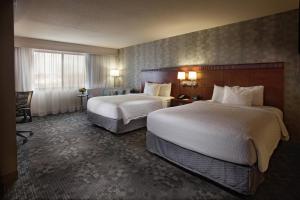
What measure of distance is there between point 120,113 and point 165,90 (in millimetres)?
1960

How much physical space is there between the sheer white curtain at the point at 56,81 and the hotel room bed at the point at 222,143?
4.67m

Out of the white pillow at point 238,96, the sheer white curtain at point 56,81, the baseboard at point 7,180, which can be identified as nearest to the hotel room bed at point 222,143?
the white pillow at point 238,96

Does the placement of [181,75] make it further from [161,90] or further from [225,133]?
[225,133]

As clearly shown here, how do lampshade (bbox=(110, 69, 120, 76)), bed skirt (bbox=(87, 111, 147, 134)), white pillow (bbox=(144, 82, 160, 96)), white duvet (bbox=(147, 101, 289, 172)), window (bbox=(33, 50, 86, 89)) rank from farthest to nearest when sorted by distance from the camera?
lampshade (bbox=(110, 69, 120, 76))
window (bbox=(33, 50, 86, 89))
white pillow (bbox=(144, 82, 160, 96))
bed skirt (bbox=(87, 111, 147, 134))
white duvet (bbox=(147, 101, 289, 172))

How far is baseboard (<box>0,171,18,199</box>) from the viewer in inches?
78.7

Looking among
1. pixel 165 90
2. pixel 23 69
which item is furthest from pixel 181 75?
pixel 23 69

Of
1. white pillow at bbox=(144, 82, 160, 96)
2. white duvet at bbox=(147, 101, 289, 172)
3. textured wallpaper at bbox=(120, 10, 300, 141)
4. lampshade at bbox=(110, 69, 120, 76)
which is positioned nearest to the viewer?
white duvet at bbox=(147, 101, 289, 172)

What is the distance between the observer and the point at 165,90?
17.5 ft

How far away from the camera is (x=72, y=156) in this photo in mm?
2883

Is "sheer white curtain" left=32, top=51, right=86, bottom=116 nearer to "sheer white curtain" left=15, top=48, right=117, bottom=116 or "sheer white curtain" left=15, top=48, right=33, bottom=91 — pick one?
"sheer white curtain" left=15, top=48, right=117, bottom=116

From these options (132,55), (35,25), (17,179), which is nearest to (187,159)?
(17,179)

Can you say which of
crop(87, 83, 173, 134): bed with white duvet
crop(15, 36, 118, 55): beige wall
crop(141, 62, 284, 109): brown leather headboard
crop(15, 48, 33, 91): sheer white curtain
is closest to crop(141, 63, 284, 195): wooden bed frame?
crop(141, 62, 284, 109): brown leather headboard

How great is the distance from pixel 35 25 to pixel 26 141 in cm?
268

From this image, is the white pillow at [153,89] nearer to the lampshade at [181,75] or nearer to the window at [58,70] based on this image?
the lampshade at [181,75]
